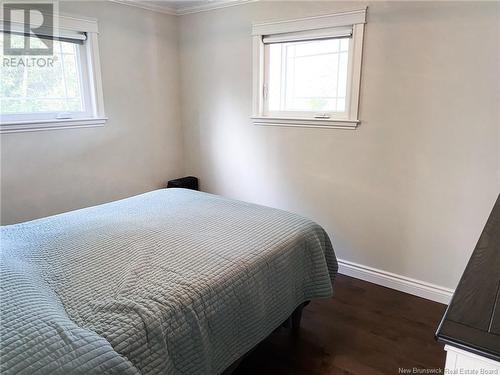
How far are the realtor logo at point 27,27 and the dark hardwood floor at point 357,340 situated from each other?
8.54 feet

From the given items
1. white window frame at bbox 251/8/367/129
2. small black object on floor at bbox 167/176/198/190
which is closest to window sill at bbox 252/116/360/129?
white window frame at bbox 251/8/367/129

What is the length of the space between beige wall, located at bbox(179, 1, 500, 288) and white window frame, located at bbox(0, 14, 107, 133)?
3.15ft

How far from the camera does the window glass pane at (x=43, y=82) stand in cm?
246

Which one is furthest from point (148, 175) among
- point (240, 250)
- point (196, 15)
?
point (240, 250)

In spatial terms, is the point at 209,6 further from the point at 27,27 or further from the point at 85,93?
the point at 27,27

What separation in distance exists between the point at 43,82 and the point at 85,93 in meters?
0.32

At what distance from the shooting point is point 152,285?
1.26 meters

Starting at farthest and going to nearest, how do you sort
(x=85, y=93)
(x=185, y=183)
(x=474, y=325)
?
(x=185, y=183)
(x=85, y=93)
(x=474, y=325)

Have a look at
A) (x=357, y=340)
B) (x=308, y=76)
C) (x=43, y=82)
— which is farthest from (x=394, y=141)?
(x=43, y=82)

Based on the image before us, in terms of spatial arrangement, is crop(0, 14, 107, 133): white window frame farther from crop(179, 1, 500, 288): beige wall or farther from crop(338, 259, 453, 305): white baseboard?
crop(338, 259, 453, 305): white baseboard

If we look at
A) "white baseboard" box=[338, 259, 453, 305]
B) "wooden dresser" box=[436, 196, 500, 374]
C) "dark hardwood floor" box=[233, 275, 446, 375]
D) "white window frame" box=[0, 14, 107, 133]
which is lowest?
"dark hardwood floor" box=[233, 275, 446, 375]

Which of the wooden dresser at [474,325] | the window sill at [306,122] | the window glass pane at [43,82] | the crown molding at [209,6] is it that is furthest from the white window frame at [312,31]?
the wooden dresser at [474,325]

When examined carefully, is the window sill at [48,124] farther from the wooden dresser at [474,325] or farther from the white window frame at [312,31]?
the wooden dresser at [474,325]

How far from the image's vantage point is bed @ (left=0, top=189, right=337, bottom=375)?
→ 0.96m
